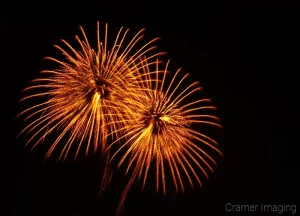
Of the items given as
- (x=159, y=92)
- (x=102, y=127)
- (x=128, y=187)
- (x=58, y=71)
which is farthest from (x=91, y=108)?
(x=128, y=187)

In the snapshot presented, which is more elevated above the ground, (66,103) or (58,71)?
(58,71)

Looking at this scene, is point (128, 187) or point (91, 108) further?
point (128, 187)

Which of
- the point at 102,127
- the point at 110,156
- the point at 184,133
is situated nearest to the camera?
the point at 184,133

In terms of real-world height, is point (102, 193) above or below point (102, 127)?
below

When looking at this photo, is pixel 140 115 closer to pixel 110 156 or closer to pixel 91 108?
pixel 91 108

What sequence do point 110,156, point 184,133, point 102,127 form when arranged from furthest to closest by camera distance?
point 110,156 → point 102,127 → point 184,133

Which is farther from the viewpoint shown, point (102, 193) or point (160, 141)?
point (102, 193)

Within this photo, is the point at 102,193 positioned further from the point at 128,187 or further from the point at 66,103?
the point at 66,103

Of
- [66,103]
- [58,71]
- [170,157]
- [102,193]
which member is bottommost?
[102,193]

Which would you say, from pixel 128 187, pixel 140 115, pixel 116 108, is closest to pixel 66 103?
pixel 116 108
